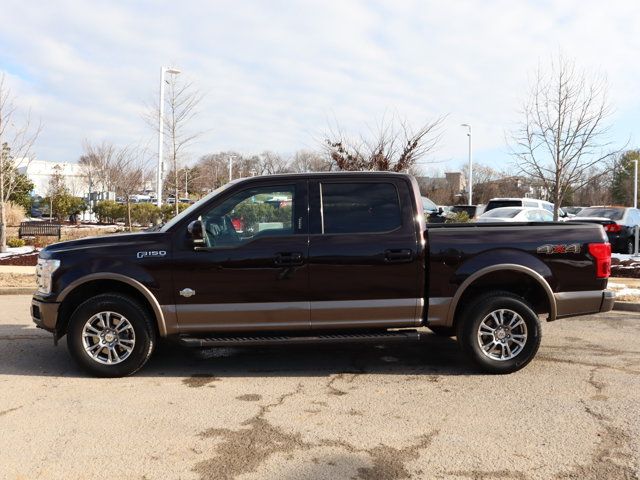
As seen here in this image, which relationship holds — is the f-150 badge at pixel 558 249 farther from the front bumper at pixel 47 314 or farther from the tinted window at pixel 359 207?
the front bumper at pixel 47 314

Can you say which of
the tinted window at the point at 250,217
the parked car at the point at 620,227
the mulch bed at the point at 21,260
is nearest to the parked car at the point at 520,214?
the parked car at the point at 620,227

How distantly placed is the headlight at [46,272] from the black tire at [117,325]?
0.39 meters

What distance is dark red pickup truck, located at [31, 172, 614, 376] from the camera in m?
5.29

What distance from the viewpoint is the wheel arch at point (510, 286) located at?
5.43m

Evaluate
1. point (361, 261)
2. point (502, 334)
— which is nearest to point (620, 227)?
point (502, 334)

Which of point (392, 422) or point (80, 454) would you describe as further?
point (392, 422)

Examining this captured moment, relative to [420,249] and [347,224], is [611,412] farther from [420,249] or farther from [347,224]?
[347,224]

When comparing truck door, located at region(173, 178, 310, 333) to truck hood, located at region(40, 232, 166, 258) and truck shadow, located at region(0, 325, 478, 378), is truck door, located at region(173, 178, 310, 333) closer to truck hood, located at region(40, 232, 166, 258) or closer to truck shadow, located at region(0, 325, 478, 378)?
truck hood, located at region(40, 232, 166, 258)

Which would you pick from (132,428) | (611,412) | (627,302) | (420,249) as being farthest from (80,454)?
(627,302)

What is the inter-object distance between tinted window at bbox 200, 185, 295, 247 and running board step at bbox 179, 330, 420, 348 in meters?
0.90

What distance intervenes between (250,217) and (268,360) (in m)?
1.64

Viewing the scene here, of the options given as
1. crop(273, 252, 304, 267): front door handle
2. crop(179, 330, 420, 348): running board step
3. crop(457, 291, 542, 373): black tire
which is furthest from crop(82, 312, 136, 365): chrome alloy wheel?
crop(457, 291, 542, 373): black tire

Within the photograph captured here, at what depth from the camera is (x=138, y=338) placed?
17.4ft

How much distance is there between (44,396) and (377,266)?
10.4ft
